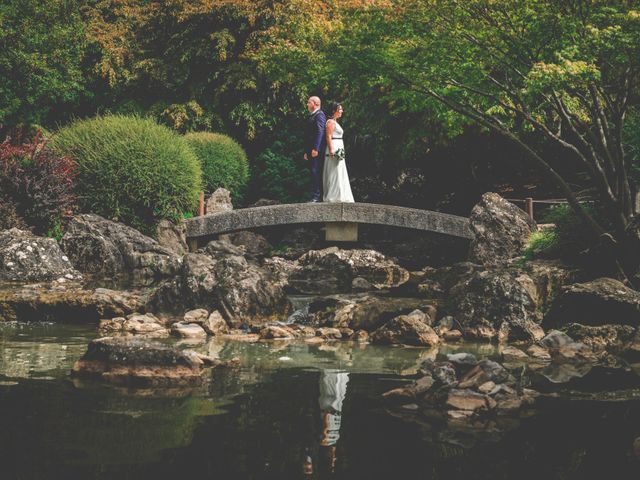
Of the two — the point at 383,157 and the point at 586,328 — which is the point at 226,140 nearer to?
the point at 383,157

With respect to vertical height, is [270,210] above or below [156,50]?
→ below

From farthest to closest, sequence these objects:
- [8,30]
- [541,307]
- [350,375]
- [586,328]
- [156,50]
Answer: [156,50]
[8,30]
[541,307]
[586,328]
[350,375]

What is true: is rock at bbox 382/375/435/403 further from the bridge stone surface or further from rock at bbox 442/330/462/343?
the bridge stone surface

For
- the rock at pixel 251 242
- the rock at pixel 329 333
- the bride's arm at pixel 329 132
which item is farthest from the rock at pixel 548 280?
the rock at pixel 251 242

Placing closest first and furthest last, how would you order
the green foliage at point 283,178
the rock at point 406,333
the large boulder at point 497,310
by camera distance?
the rock at point 406,333 < the large boulder at point 497,310 < the green foliage at point 283,178

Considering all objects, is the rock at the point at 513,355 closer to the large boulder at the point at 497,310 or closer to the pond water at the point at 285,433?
the large boulder at the point at 497,310

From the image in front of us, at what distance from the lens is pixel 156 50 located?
1061 inches

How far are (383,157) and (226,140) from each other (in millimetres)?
4667

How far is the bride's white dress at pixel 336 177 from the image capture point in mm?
18219

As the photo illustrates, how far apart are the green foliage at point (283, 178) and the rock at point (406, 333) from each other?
14.5m

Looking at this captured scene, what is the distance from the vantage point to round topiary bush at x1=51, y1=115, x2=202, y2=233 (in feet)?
55.0

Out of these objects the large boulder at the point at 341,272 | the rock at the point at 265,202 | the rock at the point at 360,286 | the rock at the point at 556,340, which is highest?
the rock at the point at 265,202

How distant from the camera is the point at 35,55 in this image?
22031 millimetres

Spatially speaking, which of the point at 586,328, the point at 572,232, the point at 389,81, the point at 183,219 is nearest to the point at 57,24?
the point at 183,219
